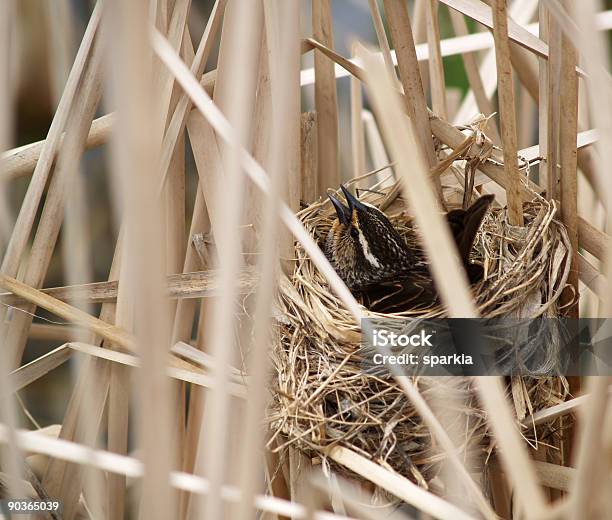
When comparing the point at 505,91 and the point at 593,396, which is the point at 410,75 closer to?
the point at 505,91

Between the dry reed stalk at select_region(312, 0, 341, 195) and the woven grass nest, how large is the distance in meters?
0.25

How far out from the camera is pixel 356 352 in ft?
4.66

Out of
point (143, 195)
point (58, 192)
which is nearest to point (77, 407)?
point (58, 192)

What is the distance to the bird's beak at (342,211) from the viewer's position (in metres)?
1.77

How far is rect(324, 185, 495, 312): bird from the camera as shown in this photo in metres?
1.74

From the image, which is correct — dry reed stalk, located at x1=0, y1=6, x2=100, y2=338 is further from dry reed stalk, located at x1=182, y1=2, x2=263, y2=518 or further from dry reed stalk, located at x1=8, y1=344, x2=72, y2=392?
dry reed stalk, located at x1=182, y1=2, x2=263, y2=518

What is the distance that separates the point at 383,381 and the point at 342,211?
21.8 inches

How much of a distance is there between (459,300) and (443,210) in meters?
1.09

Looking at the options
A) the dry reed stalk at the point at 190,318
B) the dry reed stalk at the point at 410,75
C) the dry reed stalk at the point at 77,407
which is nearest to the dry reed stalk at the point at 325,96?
the dry reed stalk at the point at 410,75

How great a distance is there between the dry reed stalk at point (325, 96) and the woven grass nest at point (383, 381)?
0.25 meters

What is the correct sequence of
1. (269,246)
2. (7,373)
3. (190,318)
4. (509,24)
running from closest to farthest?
(269,246) < (7,373) < (509,24) < (190,318)

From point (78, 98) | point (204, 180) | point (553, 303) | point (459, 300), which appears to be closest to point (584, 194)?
point (553, 303)

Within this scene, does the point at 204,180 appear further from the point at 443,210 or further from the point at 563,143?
the point at 563,143

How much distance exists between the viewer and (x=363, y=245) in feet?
6.03
